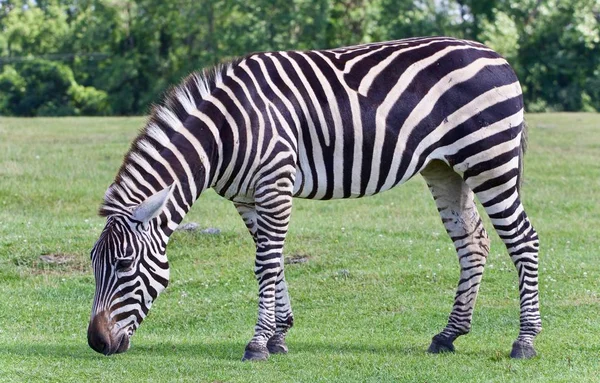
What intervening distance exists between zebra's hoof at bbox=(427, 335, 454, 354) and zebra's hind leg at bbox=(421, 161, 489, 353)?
31 centimetres

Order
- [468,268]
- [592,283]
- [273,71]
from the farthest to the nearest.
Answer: [592,283] < [468,268] < [273,71]

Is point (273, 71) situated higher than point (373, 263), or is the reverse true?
point (273, 71)

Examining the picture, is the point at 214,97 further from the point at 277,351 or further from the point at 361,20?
the point at 361,20

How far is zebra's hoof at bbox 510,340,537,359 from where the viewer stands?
877 centimetres

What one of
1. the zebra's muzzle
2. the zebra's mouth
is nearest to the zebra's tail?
the zebra's mouth

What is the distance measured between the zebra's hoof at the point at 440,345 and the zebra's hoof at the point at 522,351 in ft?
2.15

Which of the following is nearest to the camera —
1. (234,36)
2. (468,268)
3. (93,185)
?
(468,268)

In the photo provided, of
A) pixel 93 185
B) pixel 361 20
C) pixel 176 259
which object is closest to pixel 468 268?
pixel 176 259

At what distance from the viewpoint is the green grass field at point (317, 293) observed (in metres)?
8.28

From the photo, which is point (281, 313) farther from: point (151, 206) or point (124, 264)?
point (151, 206)

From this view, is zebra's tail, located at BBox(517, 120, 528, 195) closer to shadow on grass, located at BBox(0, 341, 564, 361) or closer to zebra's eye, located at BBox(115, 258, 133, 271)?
shadow on grass, located at BBox(0, 341, 564, 361)

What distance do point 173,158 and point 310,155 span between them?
4.32ft

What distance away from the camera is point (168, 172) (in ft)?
27.2

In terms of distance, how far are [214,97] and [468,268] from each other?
316 centimetres
